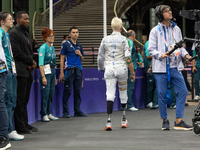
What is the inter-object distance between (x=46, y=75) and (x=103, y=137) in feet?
8.36

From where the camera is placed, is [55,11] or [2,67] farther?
[55,11]

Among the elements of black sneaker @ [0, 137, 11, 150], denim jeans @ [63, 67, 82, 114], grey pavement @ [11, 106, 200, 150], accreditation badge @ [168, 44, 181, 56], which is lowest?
grey pavement @ [11, 106, 200, 150]

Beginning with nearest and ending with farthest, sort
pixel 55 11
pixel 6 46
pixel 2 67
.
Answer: pixel 2 67 → pixel 6 46 → pixel 55 11

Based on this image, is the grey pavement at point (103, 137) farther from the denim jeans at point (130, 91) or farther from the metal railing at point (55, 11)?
the metal railing at point (55, 11)

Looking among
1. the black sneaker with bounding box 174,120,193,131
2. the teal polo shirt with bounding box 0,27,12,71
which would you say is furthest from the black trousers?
the black sneaker with bounding box 174,120,193,131

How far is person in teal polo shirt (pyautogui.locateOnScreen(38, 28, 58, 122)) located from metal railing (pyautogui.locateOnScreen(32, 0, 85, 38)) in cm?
1535

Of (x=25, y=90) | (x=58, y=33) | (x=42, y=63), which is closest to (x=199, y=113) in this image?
(x=25, y=90)

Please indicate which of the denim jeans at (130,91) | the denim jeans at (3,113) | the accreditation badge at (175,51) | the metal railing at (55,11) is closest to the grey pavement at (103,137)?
the denim jeans at (3,113)

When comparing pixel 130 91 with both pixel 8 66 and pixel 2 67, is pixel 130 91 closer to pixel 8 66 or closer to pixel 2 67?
pixel 8 66

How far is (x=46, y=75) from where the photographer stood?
7.99 m

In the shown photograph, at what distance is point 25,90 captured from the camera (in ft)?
20.8

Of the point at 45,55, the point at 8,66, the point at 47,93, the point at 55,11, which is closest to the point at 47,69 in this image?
the point at 45,55

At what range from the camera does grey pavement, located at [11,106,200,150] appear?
511 cm

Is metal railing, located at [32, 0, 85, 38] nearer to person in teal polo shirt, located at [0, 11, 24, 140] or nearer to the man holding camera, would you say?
the man holding camera
